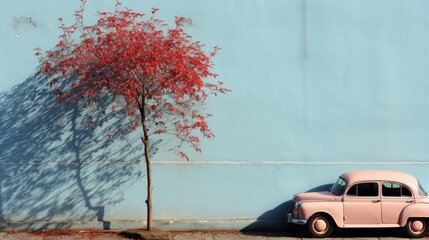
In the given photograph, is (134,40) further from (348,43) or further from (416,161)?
(416,161)

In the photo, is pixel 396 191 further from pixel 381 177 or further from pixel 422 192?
pixel 422 192

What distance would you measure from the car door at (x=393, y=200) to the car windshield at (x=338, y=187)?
711 mm

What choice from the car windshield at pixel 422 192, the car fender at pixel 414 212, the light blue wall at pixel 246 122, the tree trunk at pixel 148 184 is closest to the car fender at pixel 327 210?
the light blue wall at pixel 246 122

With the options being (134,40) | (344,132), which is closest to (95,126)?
(134,40)

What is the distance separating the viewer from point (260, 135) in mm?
12508

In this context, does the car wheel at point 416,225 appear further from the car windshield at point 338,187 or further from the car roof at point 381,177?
the car windshield at point 338,187

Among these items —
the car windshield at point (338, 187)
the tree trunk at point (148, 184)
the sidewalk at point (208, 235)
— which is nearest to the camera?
the tree trunk at point (148, 184)

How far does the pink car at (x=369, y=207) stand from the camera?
460 inches

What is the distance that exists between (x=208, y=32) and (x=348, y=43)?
2725 mm

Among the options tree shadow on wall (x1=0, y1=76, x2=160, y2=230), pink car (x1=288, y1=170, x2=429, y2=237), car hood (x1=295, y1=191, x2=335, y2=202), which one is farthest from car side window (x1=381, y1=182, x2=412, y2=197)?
tree shadow on wall (x1=0, y1=76, x2=160, y2=230)

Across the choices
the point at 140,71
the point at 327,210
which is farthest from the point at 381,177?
the point at 140,71

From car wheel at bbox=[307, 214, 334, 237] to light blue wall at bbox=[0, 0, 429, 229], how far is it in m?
0.86

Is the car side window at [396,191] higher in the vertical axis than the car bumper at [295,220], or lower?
higher

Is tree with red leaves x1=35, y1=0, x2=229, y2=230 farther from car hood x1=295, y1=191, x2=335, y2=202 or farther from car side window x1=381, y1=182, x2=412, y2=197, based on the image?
car side window x1=381, y1=182, x2=412, y2=197
